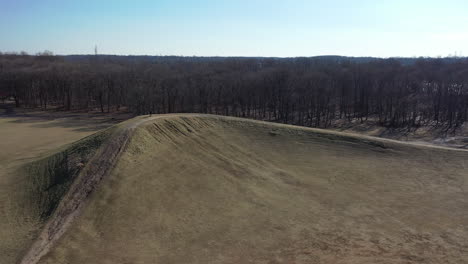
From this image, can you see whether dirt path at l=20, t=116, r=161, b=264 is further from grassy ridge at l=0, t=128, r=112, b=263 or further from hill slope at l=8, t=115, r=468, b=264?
grassy ridge at l=0, t=128, r=112, b=263

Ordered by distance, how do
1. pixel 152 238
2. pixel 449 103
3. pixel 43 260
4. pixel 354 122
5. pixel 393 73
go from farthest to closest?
1. pixel 393 73
2. pixel 354 122
3. pixel 449 103
4. pixel 152 238
5. pixel 43 260

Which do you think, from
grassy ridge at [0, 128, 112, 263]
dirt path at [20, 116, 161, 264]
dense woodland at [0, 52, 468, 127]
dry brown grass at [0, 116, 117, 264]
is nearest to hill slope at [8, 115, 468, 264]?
dirt path at [20, 116, 161, 264]

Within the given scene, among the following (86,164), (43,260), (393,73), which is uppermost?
(393,73)

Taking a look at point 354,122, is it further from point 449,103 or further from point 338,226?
Answer: point 338,226

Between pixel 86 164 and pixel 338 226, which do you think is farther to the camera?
pixel 86 164

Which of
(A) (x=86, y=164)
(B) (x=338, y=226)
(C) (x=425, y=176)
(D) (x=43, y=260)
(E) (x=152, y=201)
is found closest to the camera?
(D) (x=43, y=260)

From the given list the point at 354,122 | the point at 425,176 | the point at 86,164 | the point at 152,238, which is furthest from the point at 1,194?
the point at 354,122

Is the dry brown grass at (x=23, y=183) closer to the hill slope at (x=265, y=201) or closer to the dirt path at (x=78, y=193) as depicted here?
the dirt path at (x=78, y=193)

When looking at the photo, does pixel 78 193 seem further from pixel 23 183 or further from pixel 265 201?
pixel 265 201

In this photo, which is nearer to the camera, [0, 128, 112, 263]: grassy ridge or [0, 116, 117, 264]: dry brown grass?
[0, 128, 112, 263]: grassy ridge
